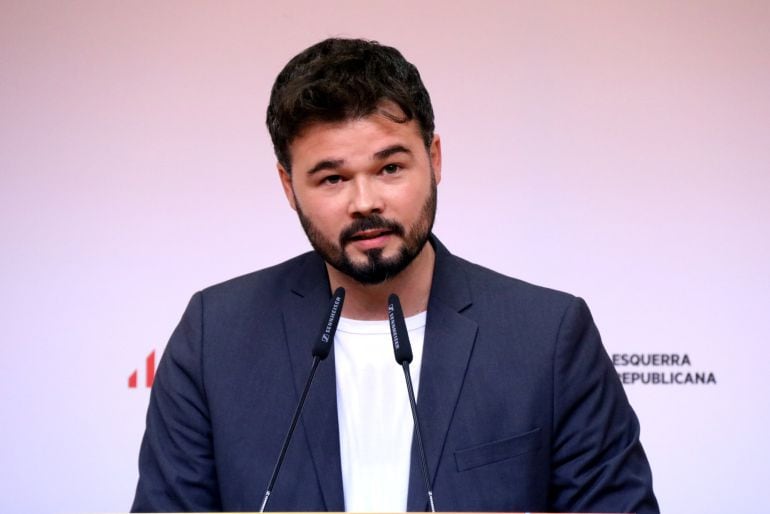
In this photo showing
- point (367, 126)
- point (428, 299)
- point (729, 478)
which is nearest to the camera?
point (367, 126)

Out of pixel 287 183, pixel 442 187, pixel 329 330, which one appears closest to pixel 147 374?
pixel 442 187

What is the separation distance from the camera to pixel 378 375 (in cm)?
231

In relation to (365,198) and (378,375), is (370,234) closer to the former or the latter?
(365,198)

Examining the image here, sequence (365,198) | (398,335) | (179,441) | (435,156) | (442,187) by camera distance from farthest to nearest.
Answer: (442,187), (435,156), (179,441), (365,198), (398,335)

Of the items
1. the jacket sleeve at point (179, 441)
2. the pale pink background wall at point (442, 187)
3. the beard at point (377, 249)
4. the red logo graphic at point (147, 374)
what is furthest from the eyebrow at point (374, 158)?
the red logo graphic at point (147, 374)

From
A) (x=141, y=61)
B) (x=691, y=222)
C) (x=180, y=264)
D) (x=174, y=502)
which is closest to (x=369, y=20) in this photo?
(x=141, y=61)

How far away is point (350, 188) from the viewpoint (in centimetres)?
214

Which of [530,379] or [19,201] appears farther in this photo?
[19,201]

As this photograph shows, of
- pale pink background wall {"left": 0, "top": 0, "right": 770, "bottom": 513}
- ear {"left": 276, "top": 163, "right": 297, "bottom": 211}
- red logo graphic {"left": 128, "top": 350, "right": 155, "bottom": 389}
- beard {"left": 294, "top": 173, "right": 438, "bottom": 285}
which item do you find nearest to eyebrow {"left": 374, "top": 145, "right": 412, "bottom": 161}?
beard {"left": 294, "top": 173, "right": 438, "bottom": 285}

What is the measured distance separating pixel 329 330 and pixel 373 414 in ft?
1.41

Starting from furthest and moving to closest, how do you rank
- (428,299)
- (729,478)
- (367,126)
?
(729,478), (428,299), (367,126)

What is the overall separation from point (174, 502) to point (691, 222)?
1.85 meters

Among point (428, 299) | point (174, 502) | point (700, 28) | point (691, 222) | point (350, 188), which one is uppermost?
point (700, 28)

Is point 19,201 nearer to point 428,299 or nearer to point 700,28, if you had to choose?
point 428,299
